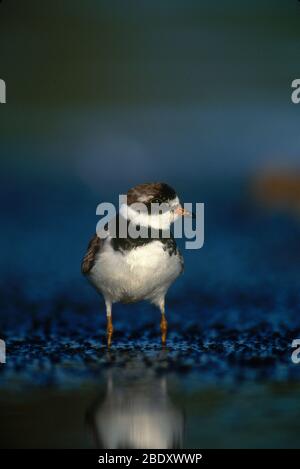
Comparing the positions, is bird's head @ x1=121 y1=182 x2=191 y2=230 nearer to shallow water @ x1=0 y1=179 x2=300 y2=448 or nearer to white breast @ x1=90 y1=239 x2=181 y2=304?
white breast @ x1=90 y1=239 x2=181 y2=304

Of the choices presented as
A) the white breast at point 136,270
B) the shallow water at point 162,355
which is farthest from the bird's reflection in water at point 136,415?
the white breast at point 136,270

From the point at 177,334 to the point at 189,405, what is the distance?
2904 millimetres

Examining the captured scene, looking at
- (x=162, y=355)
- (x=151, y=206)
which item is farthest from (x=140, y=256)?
(x=162, y=355)

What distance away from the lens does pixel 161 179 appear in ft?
54.1

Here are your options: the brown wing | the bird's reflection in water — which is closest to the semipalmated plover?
the brown wing

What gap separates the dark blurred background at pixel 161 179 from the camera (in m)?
7.78

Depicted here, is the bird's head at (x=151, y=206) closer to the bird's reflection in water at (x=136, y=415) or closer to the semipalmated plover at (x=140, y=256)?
the semipalmated plover at (x=140, y=256)

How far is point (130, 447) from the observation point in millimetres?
5379

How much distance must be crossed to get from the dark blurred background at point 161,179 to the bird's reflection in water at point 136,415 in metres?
0.18

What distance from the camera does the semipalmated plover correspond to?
27.4ft

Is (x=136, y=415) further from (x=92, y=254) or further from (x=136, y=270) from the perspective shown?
(x=92, y=254)

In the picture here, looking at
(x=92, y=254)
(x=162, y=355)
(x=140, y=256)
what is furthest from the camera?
(x=92, y=254)

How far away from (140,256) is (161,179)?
8291 millimetres

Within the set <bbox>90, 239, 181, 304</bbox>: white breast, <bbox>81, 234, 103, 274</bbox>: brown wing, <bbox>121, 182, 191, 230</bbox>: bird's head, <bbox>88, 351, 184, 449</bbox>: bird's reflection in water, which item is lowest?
<bbox>88, 351, 184, 449</bbox>: bird's reflection in water
